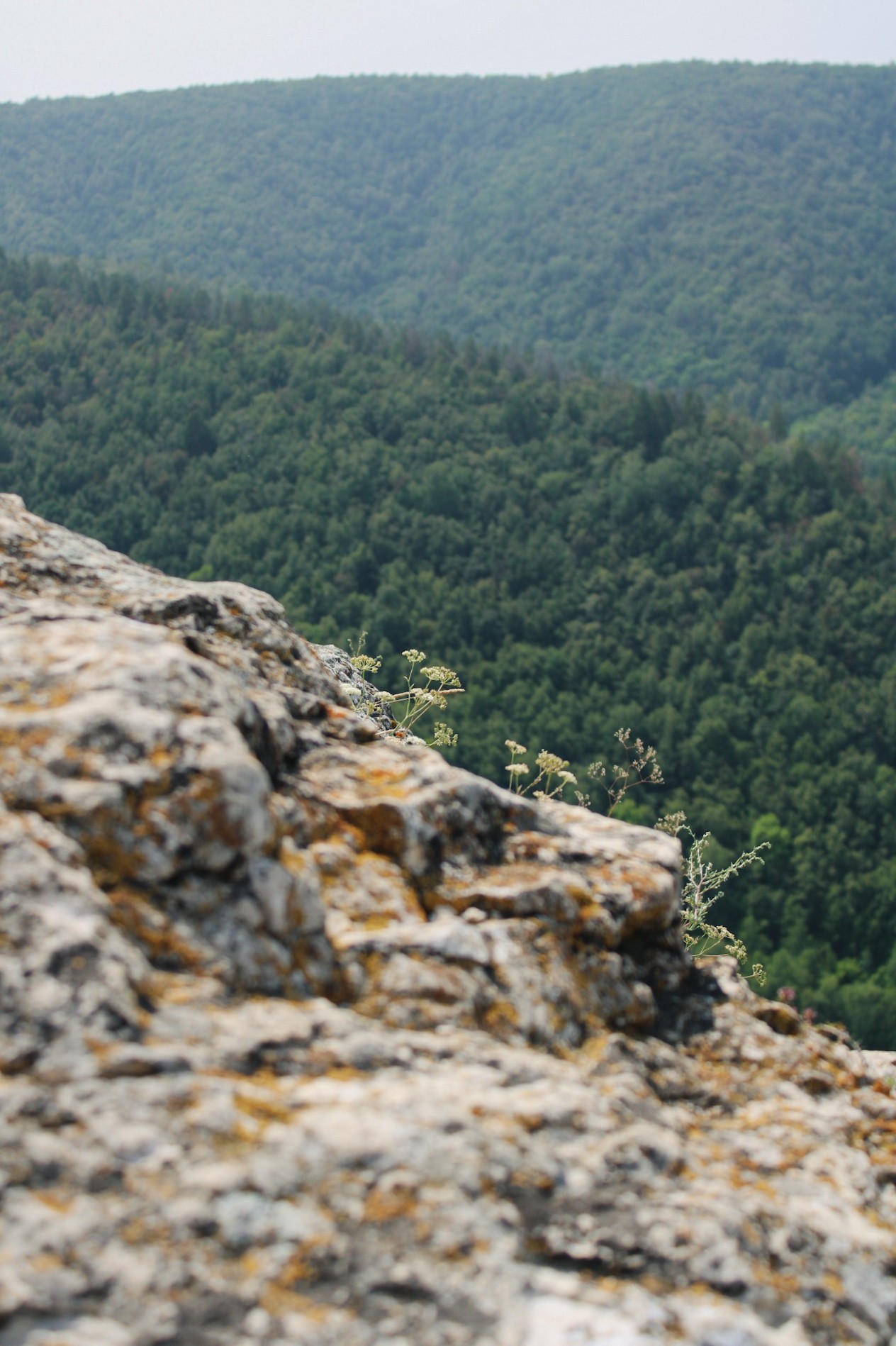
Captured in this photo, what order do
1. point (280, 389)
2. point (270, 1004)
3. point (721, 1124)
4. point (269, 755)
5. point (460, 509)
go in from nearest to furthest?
point (270, 1004), point (721, 1124), point (269, 755), point (460, 509), point (280, 389)

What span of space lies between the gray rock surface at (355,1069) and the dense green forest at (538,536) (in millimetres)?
68301

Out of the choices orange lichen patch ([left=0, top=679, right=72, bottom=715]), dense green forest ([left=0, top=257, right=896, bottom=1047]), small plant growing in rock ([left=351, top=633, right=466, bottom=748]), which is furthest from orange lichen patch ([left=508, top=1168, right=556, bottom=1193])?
dense green forest ([left=0, top=257, right=896, bottom=1047])

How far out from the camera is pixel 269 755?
523 centimetres

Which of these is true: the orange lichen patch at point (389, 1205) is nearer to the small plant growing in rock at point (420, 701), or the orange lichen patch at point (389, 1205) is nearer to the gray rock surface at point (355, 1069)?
the gray rock surface at point (355, 1069)

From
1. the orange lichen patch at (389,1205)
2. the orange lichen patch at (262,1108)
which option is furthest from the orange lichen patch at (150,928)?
the orange lichen patch at (389,1205)

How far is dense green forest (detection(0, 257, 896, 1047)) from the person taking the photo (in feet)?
280

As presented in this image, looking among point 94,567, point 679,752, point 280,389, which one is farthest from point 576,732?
point 94,567

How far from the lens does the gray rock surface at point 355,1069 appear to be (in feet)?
11.0

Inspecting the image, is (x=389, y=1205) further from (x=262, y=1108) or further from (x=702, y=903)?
(x=702, y=903)

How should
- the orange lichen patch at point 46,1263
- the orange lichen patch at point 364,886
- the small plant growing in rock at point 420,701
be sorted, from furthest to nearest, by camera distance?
the small plant growing in rock at point 420,701 < the orange lichen patch at point 364,886 < the orange lichen patch at point 46,1263

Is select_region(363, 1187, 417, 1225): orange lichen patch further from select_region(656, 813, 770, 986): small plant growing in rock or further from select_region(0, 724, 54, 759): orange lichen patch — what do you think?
select_region(656, 813, 770, 986): small plant growing in rock

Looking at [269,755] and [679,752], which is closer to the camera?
[269,755]

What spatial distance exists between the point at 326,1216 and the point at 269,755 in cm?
221

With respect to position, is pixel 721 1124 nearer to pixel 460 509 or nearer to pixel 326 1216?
pixel 326 1216
